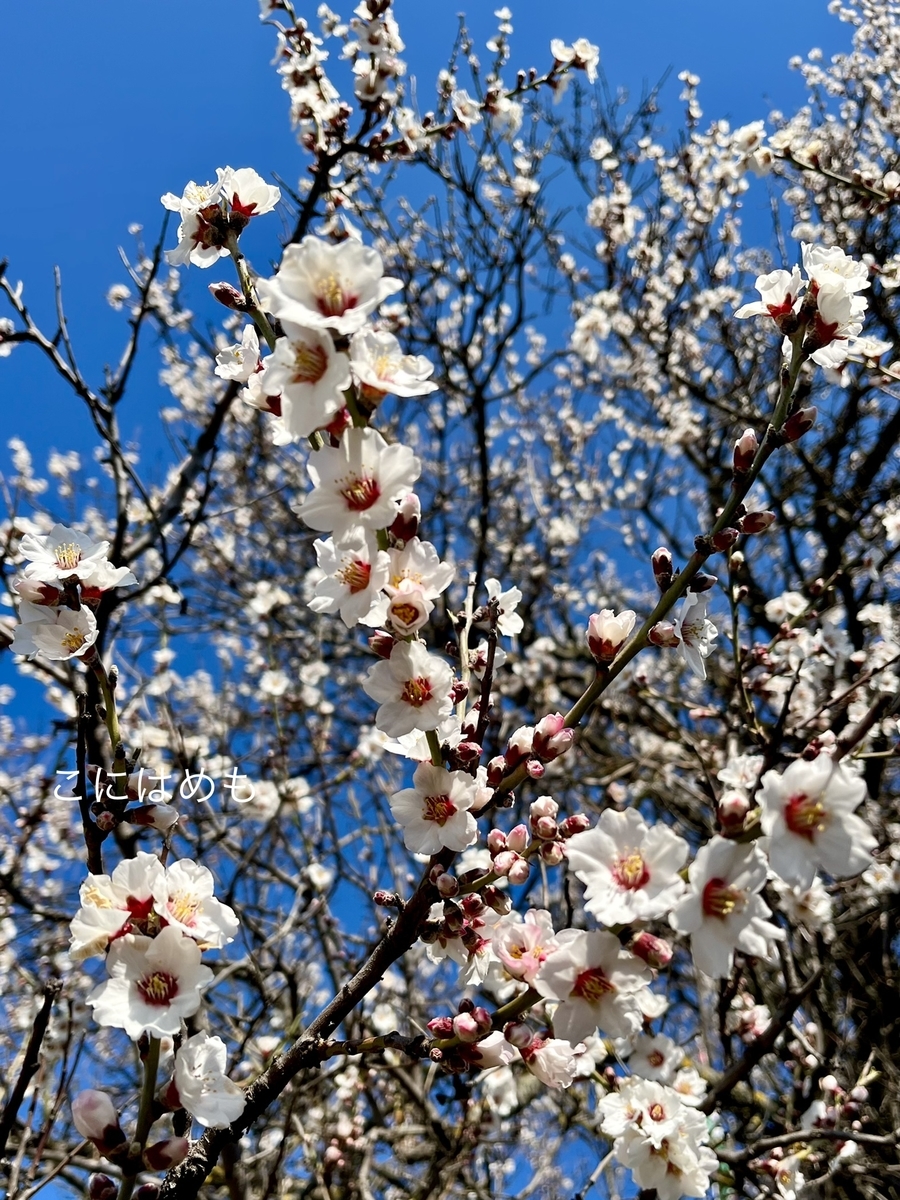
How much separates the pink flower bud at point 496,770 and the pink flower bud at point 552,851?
143 millimetres

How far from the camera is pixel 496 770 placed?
139 centimetres

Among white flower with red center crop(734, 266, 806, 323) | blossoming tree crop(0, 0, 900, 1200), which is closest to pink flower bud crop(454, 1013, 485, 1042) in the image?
blossoming tree crop(0, 0, 900, 1200)

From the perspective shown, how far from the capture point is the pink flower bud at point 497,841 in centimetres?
135

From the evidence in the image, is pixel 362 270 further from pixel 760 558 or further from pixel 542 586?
pixel 760 558

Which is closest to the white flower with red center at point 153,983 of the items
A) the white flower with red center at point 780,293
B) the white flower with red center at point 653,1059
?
the white flower with red center at point 780,293

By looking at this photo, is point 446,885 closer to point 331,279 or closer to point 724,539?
point 724,539

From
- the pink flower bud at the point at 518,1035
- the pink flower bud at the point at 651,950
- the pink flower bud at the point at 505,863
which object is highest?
the pink flower bud at the point at 505,863

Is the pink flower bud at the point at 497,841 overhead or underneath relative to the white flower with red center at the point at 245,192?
underneath

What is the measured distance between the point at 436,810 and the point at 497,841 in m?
0.13

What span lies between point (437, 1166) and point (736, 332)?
7.49 m

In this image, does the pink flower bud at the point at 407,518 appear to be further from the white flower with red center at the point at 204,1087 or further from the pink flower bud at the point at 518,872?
the white flower with red center at the point at 204,1087

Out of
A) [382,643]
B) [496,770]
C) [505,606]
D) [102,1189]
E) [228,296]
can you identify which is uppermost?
[228,296]

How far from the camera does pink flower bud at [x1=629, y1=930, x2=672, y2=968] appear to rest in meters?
A: 1.04

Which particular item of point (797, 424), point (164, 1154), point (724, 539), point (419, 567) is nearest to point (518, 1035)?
point (164, 1154)
